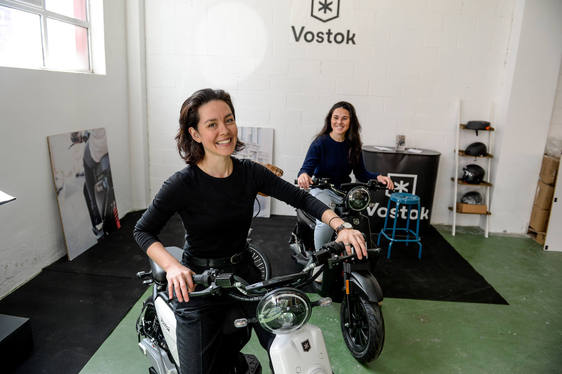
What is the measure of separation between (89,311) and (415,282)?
267 centimetres

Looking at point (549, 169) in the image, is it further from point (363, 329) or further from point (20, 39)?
point (20, 39)

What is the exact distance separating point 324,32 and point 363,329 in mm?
3483

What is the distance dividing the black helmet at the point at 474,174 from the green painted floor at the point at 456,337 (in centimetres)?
134

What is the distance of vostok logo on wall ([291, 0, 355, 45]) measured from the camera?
4.56 metres

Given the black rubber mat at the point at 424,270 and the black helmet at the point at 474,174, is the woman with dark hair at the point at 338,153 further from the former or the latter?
the black helmet at the point at 474,174

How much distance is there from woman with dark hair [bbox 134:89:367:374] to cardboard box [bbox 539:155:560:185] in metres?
3.91

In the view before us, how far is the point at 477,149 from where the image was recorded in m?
4.64

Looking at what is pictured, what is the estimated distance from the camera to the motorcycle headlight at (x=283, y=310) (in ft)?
4.13

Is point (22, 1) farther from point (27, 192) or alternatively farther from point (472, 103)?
point (472, 103)

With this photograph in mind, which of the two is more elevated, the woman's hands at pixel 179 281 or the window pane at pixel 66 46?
the window pane at pixel 66 46

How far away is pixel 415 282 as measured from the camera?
138 inches

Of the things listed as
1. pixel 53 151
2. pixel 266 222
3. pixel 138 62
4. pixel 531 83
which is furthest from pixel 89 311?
pixel 531 83

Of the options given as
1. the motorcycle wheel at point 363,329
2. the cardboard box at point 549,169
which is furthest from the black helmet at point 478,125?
the motorcycle wheel at point 363,329

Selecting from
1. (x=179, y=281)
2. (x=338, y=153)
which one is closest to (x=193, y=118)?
(x=179, y=281)
